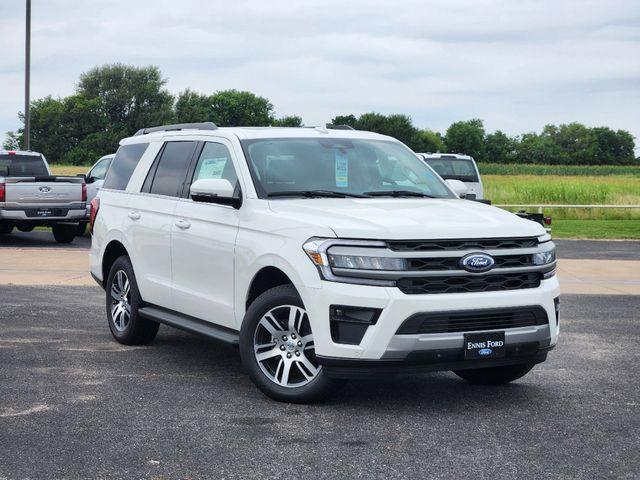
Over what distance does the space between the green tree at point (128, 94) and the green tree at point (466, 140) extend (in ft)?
220

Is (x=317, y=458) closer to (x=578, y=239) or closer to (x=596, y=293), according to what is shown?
(x=596, y=293)

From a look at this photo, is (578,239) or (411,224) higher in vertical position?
(411,224)

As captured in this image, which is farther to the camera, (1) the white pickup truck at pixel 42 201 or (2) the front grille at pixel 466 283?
(1) the white pickup truck at pixel 42 201

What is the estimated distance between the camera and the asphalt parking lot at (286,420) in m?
5.22

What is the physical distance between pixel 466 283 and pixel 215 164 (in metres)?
2.41

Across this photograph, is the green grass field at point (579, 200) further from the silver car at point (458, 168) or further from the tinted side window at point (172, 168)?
the tinted side window at point (172, 168)

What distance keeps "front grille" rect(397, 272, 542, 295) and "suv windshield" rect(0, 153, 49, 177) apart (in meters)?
18.3

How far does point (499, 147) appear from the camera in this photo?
168750mm

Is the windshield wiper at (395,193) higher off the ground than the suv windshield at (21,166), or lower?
higher

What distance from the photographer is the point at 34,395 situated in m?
6.86

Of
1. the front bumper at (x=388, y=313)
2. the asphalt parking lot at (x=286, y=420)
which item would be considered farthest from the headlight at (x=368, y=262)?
the asphalt parking lot at (x=286, y=420)

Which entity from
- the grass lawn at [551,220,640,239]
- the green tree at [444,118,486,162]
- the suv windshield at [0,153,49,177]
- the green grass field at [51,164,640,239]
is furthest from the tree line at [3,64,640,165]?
the suv windshield at [0,153,49,177]

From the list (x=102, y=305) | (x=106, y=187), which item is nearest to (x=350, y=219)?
(x=106, y=187)

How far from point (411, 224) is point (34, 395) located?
8.93 feet
